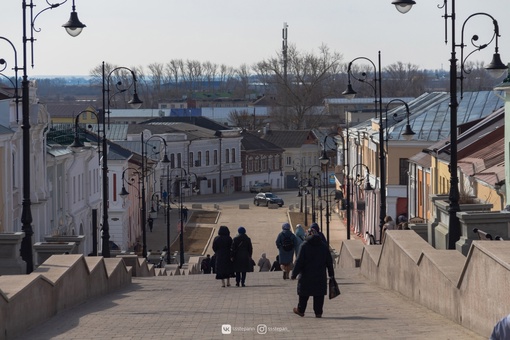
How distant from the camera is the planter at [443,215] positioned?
1847 cm

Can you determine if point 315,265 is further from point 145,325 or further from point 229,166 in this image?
point 229,166

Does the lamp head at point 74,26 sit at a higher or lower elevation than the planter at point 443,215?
higher

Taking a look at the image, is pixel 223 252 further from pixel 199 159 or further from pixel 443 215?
pixel 199 159

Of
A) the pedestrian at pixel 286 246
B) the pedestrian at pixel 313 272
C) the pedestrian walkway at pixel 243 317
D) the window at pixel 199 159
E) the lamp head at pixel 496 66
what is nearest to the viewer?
the pedestrian walkway at pixel 243 317

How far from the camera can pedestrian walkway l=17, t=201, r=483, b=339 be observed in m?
12.9

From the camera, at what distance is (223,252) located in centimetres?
2114

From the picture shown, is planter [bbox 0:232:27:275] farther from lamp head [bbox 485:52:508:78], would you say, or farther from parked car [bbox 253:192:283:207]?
parked car [bbox 253:192:283:207]

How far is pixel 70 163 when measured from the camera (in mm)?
47031

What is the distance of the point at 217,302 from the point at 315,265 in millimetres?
3366

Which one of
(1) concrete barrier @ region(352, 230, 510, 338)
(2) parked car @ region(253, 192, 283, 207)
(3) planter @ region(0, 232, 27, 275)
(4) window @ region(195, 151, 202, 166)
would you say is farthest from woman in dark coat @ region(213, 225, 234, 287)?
(4) window @ region(195, 151, 202, 166)

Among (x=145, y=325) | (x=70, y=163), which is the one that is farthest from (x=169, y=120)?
(x=145, y=325)

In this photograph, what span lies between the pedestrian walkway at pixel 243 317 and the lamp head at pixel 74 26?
14.4 ft

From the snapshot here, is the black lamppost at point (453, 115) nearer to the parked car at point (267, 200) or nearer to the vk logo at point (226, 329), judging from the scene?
the vk logo at point (226, 329)

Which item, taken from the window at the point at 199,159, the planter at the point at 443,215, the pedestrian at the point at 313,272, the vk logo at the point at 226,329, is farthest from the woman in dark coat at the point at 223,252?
the window at the point at 199,159
